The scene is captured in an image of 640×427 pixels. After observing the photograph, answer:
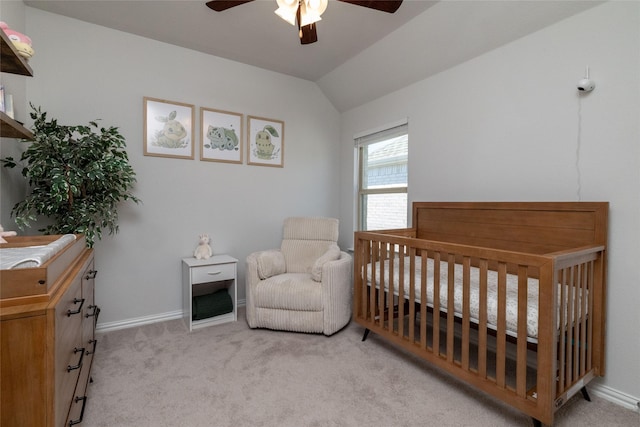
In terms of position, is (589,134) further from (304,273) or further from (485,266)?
(304,273)

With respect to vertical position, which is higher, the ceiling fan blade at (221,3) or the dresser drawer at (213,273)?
the ceiling fan blade at (221,3)

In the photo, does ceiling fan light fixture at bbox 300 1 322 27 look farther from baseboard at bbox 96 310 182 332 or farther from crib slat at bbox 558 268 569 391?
baseboard at bbox 96 310 182 332

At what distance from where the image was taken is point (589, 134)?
1771 millimetres

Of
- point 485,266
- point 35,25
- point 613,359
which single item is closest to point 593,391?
point 613,359

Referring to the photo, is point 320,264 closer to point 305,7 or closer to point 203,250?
point 203,250

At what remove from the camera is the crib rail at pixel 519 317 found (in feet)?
4.35

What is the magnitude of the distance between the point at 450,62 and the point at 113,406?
3272 millimetres

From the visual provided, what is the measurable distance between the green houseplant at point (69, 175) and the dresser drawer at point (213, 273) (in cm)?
78

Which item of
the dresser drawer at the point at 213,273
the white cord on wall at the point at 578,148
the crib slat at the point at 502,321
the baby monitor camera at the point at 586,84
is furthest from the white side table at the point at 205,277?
the baby monitor camera at the point at 586,84

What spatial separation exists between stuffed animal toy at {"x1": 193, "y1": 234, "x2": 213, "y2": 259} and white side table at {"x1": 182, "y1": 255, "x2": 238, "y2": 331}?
0.16ft

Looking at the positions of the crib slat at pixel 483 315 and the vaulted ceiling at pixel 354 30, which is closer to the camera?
the crib slat at pixel 483 315

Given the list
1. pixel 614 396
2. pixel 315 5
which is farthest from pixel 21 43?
pixel 614 396

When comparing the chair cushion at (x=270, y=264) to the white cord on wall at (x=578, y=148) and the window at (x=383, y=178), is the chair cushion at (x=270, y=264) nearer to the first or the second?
the window at (x=383, y=178)

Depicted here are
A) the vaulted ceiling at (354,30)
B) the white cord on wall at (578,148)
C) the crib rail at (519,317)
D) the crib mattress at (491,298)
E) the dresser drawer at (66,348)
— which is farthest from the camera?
the vaulted ceiling at (354,30)
